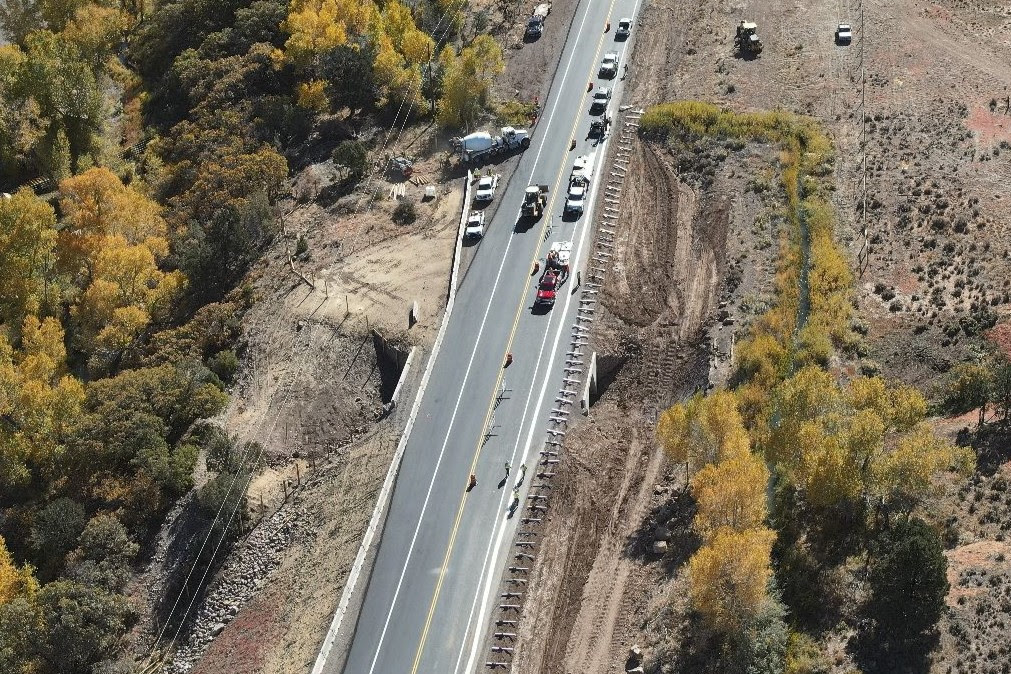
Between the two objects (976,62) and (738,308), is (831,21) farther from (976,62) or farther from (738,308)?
(738,308)

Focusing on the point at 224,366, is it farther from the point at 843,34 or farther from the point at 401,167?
the point at 843,34

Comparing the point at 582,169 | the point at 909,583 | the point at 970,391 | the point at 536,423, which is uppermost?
the point at 582,169

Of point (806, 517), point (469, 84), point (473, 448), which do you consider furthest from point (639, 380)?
point (469, 84)

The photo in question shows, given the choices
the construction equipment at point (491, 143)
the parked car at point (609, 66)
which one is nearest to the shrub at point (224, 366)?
the construction equipment at point (491, 143)

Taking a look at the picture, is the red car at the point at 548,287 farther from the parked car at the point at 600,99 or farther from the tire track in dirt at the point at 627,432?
the parked car at the point at 600,99

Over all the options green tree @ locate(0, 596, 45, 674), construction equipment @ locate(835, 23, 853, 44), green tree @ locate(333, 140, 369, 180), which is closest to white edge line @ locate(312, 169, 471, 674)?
green tree @ locate(333, 140, 369, 180)

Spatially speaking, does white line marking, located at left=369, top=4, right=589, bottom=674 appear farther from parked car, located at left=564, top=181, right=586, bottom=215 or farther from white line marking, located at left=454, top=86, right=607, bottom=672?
parked car, located at left=564, top=181, right=586, bottom=215
